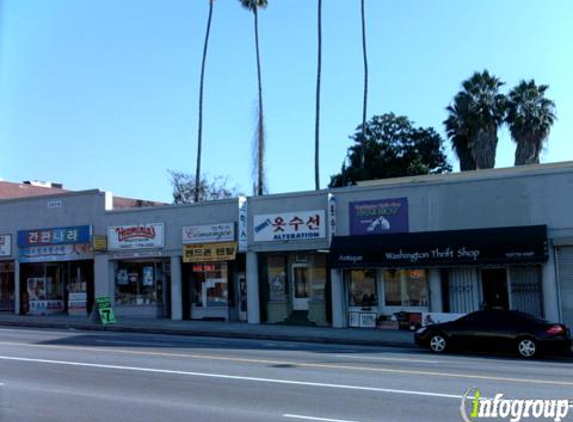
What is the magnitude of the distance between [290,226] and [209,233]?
4082mm

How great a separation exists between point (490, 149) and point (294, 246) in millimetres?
20330

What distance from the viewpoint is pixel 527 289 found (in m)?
22.3

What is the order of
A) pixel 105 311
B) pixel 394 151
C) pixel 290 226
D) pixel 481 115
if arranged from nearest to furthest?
1. pixel 290 226
2. pixel 105 311
3. pixel 481 115
4. pixel 394 151

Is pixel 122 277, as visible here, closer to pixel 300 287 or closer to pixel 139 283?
pixel 139 283

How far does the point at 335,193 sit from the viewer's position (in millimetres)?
25547

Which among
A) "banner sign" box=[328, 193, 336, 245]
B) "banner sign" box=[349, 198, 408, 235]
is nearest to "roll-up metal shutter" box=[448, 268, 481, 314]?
"banner sign" box=[349, 198, 408, 235]

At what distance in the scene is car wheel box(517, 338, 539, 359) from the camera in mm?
16984

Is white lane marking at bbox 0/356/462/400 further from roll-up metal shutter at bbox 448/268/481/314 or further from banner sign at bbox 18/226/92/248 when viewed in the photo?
banner sign at bbox 18/226/92/248

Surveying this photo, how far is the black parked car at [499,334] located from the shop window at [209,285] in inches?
494

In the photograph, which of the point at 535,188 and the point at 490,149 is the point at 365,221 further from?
the point at 490,149

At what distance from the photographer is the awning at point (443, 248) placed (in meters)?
21.4

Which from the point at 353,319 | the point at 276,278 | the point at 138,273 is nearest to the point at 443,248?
the point at 353,319

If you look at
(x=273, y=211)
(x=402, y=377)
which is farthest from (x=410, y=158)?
(x=402, y=377)

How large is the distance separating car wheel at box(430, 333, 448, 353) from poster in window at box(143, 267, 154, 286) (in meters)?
16.4
